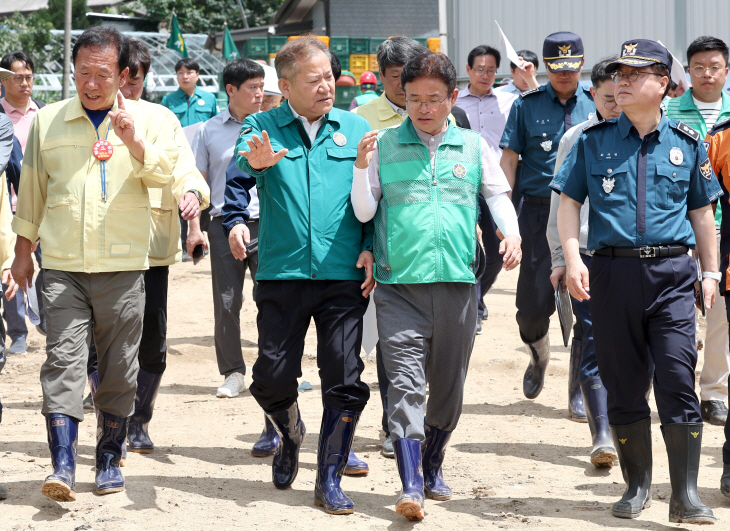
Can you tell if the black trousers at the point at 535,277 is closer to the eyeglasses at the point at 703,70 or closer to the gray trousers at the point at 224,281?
the eyeglasses at the point at 703,70

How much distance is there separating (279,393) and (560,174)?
5.62 ft

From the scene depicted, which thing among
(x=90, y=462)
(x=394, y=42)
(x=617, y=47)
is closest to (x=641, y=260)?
(x=394, y=42)

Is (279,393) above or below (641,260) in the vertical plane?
below

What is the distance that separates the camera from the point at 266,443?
5.59m

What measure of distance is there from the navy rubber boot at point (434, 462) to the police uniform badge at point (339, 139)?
143 centimetres

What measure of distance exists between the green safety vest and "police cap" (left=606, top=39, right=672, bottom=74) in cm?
79

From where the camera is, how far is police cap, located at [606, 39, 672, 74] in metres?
4.25

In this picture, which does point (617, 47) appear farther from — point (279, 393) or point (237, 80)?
point (279, 393)

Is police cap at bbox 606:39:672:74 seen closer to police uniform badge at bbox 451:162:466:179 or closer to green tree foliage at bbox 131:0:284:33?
police uniform badge at bbox 451:162:466:179

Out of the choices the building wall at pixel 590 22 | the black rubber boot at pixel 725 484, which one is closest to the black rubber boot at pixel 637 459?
the black rubber boot at pixel 725 484

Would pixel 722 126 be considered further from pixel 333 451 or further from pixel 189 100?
pixel 189 100

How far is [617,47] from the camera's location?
14906 millimetres

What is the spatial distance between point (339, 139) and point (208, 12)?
41955 millimetres

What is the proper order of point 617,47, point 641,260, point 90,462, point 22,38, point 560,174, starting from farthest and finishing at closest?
point 22,38 < point 617,47 < point 90,462 < point 560,174 < point 641,260
